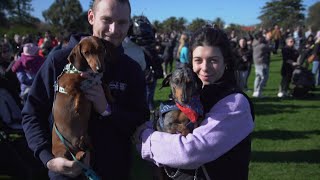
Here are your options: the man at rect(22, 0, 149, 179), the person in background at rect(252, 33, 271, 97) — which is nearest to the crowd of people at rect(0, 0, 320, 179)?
the man at rect(22, 0, 149, 179)

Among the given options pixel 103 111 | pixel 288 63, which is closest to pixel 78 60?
pixel 103 111

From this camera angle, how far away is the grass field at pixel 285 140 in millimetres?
5969

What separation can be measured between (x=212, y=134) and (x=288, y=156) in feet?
16.9

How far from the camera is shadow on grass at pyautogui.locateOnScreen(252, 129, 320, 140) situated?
7.95 m

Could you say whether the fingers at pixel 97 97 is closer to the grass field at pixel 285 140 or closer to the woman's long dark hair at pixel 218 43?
the woman's long dark hair at pixel 218 43

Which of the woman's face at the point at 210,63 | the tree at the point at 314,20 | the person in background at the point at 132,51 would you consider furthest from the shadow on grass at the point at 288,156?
the tree at the point at 314,20

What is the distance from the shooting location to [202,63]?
2.39 m

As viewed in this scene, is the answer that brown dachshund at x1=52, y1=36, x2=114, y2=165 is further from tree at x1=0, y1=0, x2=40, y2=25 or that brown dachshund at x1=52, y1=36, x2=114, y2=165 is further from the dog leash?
tree at x1=0, y1=0, x2=40, y2=25

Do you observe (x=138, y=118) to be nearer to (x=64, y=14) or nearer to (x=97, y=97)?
(x=97, y=97)

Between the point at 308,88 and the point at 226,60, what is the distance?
10994mm

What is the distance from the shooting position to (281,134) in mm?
8219

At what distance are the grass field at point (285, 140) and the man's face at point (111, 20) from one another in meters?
3.82

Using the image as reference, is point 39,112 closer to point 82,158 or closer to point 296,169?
point 82,158

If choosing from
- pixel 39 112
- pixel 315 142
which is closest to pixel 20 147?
pixel 39 112
